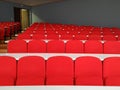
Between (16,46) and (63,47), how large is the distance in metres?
1.01

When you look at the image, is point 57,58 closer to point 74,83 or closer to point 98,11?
point 74,83

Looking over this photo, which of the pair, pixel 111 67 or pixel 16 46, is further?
pixel 16 46

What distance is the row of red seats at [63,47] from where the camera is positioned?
5180mm

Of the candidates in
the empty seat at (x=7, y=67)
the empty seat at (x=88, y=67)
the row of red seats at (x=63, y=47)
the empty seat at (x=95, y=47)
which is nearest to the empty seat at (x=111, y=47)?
the row of red seats at (x=63, y=47)

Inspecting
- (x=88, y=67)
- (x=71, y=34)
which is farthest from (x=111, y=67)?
(x=71, y=34)

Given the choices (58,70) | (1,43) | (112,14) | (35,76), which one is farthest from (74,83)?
(112,14)

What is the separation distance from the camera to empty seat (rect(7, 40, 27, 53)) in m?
5.14

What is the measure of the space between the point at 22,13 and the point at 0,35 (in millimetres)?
12799

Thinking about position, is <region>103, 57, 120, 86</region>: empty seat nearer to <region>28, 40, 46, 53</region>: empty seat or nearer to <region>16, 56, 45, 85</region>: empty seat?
<region>16, 56, 45, 85</region>: empty seat

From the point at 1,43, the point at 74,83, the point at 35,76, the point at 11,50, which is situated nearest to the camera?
the point at 74,83

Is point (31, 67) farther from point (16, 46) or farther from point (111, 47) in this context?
point (111, 47)

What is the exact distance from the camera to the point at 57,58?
142 inches

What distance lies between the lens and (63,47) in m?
5.29

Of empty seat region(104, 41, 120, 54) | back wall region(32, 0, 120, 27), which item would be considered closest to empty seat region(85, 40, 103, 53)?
empty seat region(104, 41, 120, 54)
